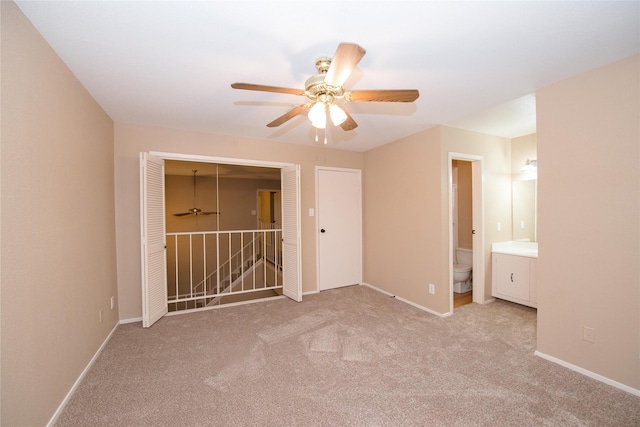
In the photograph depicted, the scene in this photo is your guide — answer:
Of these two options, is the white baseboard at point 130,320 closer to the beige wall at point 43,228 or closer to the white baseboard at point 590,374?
the beige wall at point 43,228

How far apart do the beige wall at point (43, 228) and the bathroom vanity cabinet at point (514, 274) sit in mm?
4641

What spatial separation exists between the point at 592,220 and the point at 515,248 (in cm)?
190

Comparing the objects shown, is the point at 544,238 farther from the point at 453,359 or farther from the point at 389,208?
the point at 389,208

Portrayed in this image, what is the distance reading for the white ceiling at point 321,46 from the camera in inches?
55.1

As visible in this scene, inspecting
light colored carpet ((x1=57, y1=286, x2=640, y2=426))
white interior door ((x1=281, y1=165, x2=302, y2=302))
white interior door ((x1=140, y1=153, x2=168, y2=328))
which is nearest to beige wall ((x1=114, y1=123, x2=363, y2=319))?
white interior door ((x1=140, y1=153, x2=168, y2=328))

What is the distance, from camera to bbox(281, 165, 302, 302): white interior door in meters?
3.74

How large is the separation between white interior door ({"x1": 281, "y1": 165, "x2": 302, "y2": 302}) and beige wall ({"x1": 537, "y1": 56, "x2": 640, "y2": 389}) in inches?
106

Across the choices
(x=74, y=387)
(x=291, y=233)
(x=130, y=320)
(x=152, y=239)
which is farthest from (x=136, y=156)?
(x=74, y=387)

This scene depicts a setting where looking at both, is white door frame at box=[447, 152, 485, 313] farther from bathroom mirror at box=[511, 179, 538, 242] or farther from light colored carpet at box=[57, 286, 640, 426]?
bathroom mirror at box=[511, 179, 538, 242]

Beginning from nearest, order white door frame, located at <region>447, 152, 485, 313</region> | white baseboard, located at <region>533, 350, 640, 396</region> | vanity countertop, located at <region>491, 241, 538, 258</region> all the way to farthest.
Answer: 1. white baseboard, located at <region>533, 350, 640, 396</region>
2. vanity countertop, located at <region>491, 241, 538, 258</region>
3. white door frame, located at <region>447, 152, 485, 313</region>

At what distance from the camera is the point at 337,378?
204 centimetres

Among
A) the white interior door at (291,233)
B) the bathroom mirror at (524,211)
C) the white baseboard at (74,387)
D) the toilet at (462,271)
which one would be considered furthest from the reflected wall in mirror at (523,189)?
the white baseboard at (74,387)

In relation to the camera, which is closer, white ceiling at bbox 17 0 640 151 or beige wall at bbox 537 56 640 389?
white ceiling at bbox 17 0 640 151

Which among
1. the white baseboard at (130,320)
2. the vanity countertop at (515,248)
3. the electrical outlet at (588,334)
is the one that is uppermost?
the vanity countertop at (515,248)
